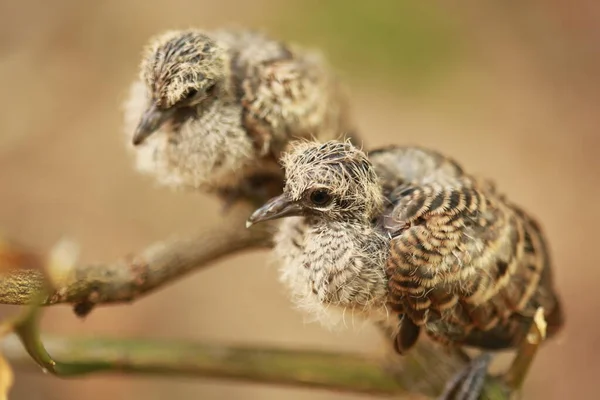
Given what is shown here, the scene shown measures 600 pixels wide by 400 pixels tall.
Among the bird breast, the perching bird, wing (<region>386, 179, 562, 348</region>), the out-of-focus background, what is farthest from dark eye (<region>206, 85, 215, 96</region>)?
the out-of-focus background

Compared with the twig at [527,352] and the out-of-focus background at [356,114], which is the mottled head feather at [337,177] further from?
the out-of-focus background at [356,114]

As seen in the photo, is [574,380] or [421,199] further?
[574,380]

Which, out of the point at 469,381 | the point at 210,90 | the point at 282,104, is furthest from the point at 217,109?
the point at 469,381

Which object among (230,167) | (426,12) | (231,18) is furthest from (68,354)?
(426,12)

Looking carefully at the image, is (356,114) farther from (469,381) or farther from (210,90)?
(469,381)

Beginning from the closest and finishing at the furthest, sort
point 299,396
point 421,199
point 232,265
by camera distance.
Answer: point 421,199, point 299,396, point 232,265

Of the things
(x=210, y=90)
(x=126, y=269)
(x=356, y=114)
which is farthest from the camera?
(x=356, y=114)

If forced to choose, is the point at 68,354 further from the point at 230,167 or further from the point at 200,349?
the point at 230,167
